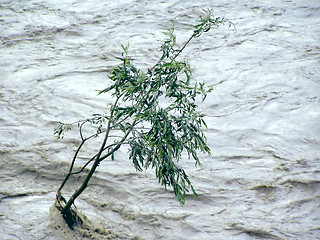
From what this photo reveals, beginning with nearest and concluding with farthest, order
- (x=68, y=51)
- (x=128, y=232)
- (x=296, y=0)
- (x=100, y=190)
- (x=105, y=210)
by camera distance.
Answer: (x=128, y=232)
(x=105, y=210)
(x=100, y=190)
(x=68, y=51)
(x=296, y=0)

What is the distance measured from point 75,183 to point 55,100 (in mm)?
1400

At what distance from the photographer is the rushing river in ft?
9.87

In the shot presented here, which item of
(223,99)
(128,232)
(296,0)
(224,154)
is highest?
(296,0)

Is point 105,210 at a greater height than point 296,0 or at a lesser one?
lesser

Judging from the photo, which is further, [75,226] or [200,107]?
[200,107]

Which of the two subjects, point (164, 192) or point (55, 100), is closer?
point (164, 192)

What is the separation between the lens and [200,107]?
4.53m

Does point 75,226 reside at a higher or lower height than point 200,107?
lower

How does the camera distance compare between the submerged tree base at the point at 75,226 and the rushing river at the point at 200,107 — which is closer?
the submerged tree base at the point at 75,226

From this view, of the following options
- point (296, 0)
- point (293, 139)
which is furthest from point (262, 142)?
point (296, 0)

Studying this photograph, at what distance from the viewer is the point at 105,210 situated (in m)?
3.07

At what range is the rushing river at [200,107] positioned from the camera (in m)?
3.01

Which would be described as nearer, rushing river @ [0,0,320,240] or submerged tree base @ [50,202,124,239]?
submerged tree base @ [50,202,124,239]

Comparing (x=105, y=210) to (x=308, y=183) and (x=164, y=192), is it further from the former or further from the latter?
(x=308, y=183)
